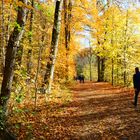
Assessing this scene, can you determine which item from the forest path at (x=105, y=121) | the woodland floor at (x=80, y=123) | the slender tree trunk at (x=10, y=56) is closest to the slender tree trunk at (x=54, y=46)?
the forest path at (x=105, y=121)

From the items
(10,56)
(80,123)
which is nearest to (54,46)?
(80,123)

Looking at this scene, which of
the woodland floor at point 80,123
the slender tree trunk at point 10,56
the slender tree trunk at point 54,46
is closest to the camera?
the slender tree trunk at point 10,56

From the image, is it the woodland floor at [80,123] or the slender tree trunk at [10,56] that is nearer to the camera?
the slender tree trunk at [10,56]

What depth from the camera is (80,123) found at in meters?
12.8

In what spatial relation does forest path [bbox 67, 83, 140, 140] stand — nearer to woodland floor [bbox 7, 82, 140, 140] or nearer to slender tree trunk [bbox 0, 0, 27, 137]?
woodland floor [bbox 7, 82, 140, 140]

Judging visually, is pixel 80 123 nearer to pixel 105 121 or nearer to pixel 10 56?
pixel 105 121

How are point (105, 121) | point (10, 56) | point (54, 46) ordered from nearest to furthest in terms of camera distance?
point (10, 56) < point (105, 121) < point (54, 46)

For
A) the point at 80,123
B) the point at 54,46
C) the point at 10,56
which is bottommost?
the point at 80,123

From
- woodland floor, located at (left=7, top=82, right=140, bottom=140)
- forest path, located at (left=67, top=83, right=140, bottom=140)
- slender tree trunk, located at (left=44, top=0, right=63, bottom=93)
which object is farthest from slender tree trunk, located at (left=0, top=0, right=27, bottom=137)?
slender tree trunk, located at (left=44, top=0, right=63, bottom=93)

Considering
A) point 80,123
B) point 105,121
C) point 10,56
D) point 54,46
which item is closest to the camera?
point 10,56

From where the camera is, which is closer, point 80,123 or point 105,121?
point 80,123

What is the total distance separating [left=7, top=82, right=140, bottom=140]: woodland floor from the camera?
11039 mm

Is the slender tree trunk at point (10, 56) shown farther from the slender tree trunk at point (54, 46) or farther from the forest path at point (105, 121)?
the slender tree trunk at point (54, 46)

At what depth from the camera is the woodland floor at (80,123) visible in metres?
11.0
